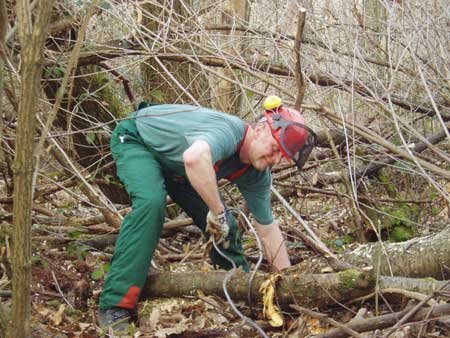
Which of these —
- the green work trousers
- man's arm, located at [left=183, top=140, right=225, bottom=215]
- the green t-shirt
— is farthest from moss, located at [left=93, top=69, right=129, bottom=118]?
man's arm, located at [left=183, top=140, right=225, bottom=215]

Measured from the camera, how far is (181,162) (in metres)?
3.62

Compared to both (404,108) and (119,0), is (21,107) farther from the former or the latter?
(404,108)

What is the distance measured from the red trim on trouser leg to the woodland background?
15 cm

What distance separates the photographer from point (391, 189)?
17.6 feet

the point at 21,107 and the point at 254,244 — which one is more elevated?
the point at 21,107

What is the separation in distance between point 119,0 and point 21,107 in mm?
3474

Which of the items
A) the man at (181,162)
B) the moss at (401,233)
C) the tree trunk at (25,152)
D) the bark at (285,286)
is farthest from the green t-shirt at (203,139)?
the tree trunk at (25,152)

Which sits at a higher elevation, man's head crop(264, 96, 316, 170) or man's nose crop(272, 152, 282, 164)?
man's head crop(264, 96, 316, 170)

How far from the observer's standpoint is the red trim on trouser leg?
3.49 m

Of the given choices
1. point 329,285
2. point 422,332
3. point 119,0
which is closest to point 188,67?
point 119,0

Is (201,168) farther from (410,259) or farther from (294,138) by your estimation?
(410,259)

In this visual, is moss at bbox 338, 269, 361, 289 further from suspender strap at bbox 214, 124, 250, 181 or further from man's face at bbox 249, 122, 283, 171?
suspender strap at bbox 214, 124, 250, 181

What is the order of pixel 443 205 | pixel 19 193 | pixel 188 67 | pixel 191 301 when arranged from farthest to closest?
pixel 188 67 → pixel 443 205 → pixel 191 301 → pixel 19 193

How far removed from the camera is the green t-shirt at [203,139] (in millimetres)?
→ 3395
